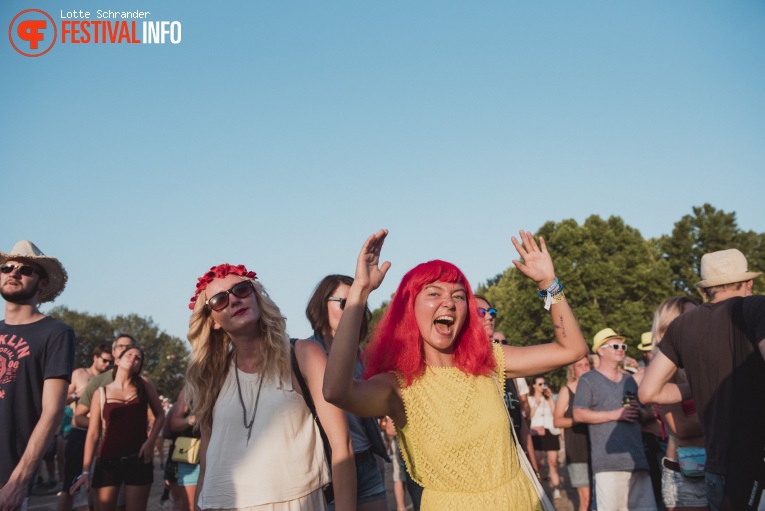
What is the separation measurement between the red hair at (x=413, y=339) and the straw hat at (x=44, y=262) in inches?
98.8

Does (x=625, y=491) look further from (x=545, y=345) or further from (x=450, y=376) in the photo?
(x=450, y=376)

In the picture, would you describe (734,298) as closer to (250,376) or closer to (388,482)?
(250,376)

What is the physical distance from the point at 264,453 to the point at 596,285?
142ft

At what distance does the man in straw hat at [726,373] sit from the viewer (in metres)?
3.82

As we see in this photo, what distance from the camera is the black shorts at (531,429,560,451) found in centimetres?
1172

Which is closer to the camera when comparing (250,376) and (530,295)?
(250,376)

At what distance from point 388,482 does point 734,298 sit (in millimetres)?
11739

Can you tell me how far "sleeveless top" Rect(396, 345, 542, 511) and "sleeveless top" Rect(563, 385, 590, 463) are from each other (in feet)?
17.2

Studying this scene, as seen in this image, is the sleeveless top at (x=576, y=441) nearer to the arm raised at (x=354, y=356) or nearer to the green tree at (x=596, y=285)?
the arm raised at (x=354, y=356)

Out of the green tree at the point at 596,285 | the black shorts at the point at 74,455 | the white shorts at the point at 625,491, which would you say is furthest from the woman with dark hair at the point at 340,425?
the green tree at the point at 596,285

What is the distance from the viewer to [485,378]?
2.96m

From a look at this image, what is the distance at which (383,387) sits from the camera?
110 inches

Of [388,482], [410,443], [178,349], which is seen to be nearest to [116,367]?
[410,443]

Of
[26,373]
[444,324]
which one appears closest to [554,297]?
[444,324]
